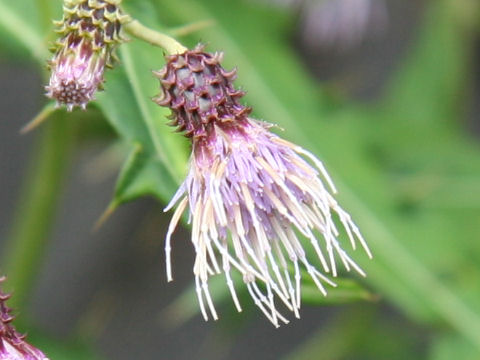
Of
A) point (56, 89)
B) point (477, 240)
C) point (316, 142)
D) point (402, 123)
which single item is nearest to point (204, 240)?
point (56, 89)

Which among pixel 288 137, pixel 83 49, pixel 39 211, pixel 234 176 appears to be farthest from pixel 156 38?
pixel 288 137

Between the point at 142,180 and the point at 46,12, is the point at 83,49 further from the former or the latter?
the point at 46,12

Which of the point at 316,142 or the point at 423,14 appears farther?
the point at 423,14

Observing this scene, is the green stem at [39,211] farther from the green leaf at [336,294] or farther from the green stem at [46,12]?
the green leaf at [336,294]

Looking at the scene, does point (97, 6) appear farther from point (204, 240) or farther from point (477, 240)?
point (477, 240)

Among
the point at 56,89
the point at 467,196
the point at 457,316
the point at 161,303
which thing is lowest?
the point at 457,316

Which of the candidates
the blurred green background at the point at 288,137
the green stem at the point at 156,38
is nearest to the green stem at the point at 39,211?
the blurred green background at the point at 288,137

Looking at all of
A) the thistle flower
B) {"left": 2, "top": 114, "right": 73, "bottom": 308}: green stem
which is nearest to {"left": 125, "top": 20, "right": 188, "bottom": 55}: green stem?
the thistle flower

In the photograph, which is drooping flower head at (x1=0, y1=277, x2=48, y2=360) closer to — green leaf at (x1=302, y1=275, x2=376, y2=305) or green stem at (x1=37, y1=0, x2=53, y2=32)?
green leaf at (x1=302, y1=275, x2=376, y2=305)

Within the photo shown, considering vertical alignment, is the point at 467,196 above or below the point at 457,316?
above
